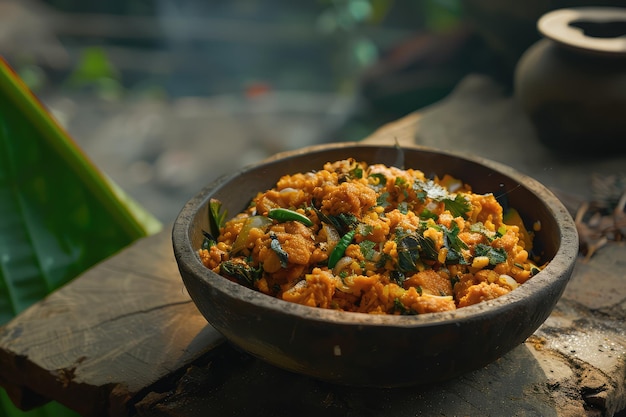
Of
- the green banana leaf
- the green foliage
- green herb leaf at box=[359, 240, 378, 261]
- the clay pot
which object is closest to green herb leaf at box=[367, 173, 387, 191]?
green herb leaf at box=[359, 240, 378, 261]

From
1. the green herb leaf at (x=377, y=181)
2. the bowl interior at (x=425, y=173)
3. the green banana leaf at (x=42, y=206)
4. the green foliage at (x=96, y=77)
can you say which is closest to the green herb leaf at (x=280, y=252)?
the bowl interior at (x=425, y=173)

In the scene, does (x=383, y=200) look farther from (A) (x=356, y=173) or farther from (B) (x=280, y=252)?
(B) (x=280, y=252)

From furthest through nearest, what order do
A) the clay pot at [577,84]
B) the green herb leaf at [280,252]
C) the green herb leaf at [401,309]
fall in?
1. the clay pot at [577,84]
2. the green herb leaf at [280,252]
3. the green herb leaf at [401,309]

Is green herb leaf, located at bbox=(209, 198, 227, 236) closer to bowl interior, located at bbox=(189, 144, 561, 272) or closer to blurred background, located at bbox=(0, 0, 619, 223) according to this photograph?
bowl interior, located at bbox=(189, 144, 561, 272)

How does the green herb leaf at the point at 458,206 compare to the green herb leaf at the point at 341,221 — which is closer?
the green herb leaf at the point at 341,221

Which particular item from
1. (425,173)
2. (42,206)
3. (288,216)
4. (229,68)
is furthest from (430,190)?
(229,68)

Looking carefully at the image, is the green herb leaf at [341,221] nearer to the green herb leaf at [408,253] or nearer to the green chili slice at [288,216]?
the green chili slice at [288,216]

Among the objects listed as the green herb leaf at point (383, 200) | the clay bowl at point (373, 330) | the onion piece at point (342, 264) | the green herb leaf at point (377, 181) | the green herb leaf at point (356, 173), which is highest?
the green herb leaf at point (356, 173)

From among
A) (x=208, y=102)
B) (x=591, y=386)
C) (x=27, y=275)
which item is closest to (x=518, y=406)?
(x=591, y=386)
